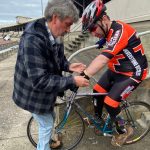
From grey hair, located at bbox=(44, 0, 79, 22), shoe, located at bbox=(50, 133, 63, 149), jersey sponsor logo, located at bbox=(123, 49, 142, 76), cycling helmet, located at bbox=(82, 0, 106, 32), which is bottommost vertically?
shoe, located at bbox=(50, 133, 63, 149)

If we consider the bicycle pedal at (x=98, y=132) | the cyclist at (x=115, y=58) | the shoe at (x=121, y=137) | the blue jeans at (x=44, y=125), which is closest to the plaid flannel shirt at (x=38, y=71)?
the blue jeans at (x=44, y=125)

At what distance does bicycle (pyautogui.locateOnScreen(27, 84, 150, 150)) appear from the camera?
3.99 meters

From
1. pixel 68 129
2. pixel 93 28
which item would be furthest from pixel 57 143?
pixel 93 28

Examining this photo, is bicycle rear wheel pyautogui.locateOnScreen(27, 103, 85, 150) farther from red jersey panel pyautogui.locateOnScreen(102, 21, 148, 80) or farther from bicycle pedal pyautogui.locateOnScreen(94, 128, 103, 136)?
red jersey panel pyautogui.locateOnScreen(102, 21, 148, 80)

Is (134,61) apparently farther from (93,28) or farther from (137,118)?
(137,118)

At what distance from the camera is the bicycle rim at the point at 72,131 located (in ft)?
13.4

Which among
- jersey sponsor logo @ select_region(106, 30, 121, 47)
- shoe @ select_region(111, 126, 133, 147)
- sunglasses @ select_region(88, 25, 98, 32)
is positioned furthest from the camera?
shoe @ select_region(111, 126, 133, 147)

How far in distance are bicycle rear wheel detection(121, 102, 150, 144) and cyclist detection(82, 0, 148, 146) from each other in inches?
11.1

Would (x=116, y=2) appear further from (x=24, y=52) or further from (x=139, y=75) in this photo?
(x=24, y=52)

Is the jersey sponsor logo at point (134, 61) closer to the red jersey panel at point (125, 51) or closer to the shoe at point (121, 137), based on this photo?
the red jersey panel at point (125, 51)

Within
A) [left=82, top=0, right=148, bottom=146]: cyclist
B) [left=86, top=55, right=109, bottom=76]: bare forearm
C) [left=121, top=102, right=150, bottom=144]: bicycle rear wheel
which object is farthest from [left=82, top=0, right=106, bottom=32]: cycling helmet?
[left=121, top=102, right=150, bottom=144]: bicycle rear wheel

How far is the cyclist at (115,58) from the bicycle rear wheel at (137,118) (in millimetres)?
282

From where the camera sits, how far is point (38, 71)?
284 cm

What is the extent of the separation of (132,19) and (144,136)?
285 inches
